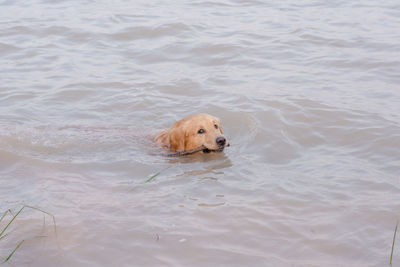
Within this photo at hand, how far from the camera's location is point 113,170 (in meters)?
5.75

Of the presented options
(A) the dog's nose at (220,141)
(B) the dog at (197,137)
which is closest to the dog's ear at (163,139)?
(B) the dog at (197,137)

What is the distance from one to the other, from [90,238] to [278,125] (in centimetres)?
346

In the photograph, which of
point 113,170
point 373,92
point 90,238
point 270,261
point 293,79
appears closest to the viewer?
point 270,261

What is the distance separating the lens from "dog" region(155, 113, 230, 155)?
598cm

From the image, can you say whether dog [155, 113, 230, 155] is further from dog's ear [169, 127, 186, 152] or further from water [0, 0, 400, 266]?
water [0, 0, 400, 266]

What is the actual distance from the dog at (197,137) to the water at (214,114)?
0.14 metres

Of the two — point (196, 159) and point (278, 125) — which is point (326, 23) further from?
point (196, 159)

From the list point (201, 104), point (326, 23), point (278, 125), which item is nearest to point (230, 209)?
point (278, 125)

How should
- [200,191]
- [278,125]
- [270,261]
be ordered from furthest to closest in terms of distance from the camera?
1. [278,125]
2. [200,191]
3. [270,261]

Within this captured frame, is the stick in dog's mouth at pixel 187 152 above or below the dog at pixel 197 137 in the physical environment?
below

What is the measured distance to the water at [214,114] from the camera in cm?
398

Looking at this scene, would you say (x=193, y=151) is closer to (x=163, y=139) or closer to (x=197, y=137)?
(x=197, y=137)

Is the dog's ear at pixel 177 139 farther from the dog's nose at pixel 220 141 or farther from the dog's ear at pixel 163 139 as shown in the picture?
the dog's nose at pixel 220 141

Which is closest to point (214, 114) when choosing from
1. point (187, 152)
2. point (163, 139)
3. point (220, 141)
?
point (163, 139)
